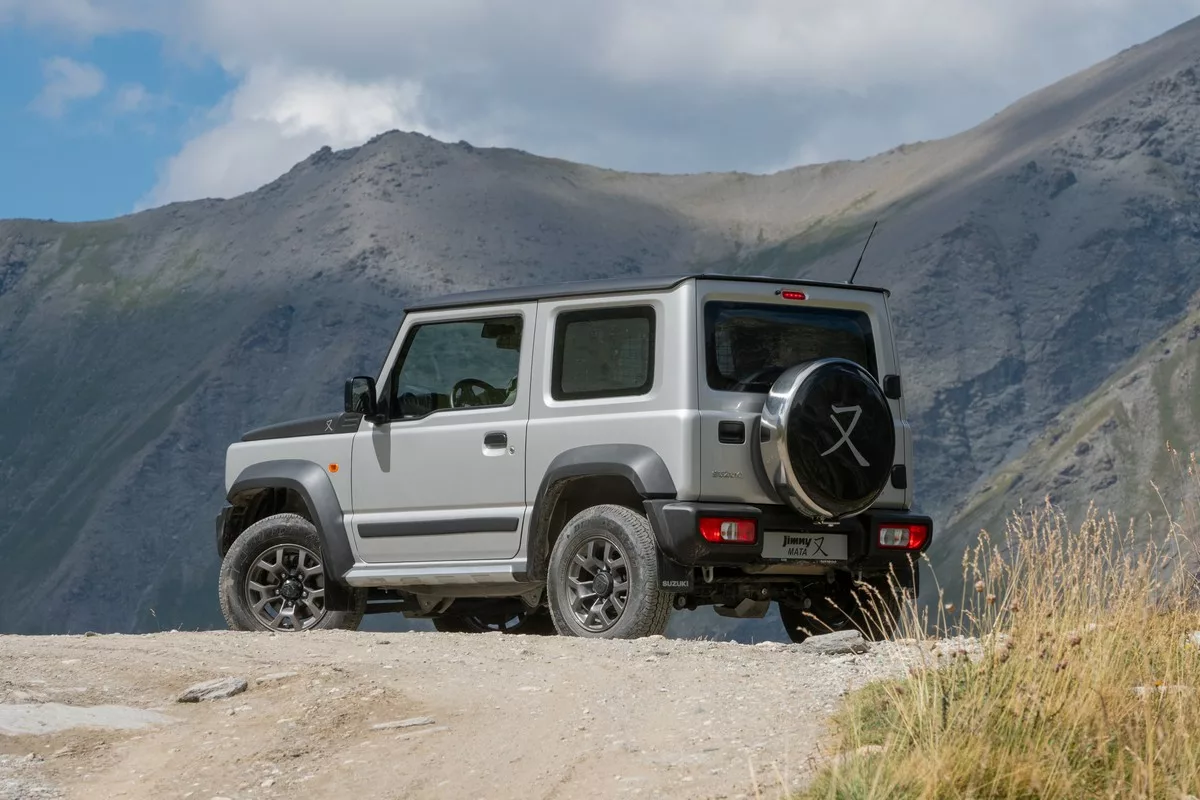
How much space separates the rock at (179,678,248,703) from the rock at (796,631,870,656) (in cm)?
300

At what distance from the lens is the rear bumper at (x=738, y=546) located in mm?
9555

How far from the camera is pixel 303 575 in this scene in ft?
38.8

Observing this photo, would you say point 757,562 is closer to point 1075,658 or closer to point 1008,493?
point 1075,658

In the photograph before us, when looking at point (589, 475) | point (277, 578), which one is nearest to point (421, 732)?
point (589, 475)

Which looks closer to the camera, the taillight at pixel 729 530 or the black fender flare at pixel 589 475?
the taillight at pixel 729 530

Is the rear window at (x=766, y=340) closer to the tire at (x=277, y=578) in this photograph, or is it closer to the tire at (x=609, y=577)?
the tire at (x=609, y=577)

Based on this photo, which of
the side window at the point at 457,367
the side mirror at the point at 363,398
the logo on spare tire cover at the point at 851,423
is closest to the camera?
the logo on spare tire cover at the point at 851,423

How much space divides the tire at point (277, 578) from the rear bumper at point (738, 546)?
2894 mm

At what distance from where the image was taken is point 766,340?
10047 mm

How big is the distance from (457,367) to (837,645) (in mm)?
3333

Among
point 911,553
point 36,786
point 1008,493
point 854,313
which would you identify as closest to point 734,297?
point 854,313

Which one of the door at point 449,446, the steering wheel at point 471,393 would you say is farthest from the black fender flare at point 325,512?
the steering wheel at point 471,393

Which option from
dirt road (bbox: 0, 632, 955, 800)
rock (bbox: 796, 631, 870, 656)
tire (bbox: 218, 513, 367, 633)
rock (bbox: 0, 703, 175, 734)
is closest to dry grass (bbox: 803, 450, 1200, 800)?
dirt road (bbox: 0, 632, 955, 800)

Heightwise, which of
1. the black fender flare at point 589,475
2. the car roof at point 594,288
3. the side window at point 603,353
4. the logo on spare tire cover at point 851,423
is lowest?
the black fender flare at point 589,475
